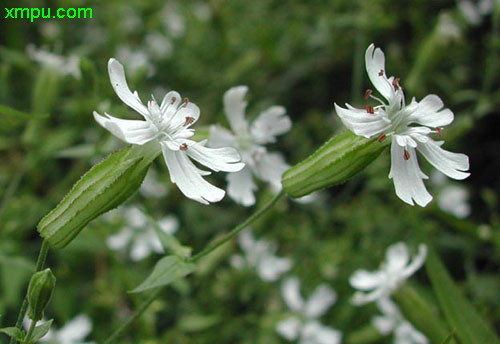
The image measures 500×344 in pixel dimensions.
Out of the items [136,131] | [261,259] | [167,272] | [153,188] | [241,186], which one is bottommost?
[167,272]

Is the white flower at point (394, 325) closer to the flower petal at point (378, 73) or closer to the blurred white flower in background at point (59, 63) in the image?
the flower petal at point (378, 73)

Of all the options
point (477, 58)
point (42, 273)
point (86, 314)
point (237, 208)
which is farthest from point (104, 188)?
point (477, 58)

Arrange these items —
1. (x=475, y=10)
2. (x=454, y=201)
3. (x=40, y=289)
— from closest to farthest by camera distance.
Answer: (x=40, y=289)
(x=454, y=201)
(x=475, y=10)

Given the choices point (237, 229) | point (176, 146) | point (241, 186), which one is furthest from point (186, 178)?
point (241, 186)

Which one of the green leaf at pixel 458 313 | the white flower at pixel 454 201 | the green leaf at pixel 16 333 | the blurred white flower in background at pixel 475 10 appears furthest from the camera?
the blurred white flower in background at pixel 475 10

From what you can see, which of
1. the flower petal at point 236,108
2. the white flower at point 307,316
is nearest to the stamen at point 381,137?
the flower petal at point 236,108

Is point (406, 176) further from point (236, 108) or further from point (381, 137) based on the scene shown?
point (236, 108)

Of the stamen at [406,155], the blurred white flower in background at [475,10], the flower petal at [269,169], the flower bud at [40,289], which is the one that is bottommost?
the stamen at [406,155]

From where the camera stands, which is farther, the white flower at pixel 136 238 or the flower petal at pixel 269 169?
the white flower at pixel 136 238
